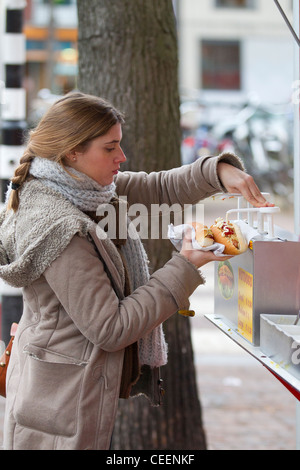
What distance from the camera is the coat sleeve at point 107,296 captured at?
6.24 feet

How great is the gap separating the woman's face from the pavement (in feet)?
7.05

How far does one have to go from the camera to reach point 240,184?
227 cm

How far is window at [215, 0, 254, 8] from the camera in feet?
79.9

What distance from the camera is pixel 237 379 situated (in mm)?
5250

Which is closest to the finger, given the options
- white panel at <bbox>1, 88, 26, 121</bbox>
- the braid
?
the braid

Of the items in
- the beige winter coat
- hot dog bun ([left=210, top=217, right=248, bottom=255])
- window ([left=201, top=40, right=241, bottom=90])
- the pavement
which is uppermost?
window ([left=201, top=40, right=241, bottom=90])

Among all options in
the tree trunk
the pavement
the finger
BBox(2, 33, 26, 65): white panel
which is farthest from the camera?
BBox(2, 33, 26, 65): white panel

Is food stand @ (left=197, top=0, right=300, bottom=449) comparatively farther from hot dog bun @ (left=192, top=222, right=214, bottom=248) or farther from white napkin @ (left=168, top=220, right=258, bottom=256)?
hot dog bun @ (left=192, top=222, right=214, bottom=248)

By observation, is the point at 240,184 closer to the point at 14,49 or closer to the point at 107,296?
the point at 107,296

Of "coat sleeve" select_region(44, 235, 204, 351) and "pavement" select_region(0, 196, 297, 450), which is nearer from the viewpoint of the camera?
"coat sleeve" select_region(44, 235, 204, 351)

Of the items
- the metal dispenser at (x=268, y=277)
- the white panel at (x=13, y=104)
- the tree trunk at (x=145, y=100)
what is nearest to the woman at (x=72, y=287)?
the metal dispenser at (x=268, y=277)
